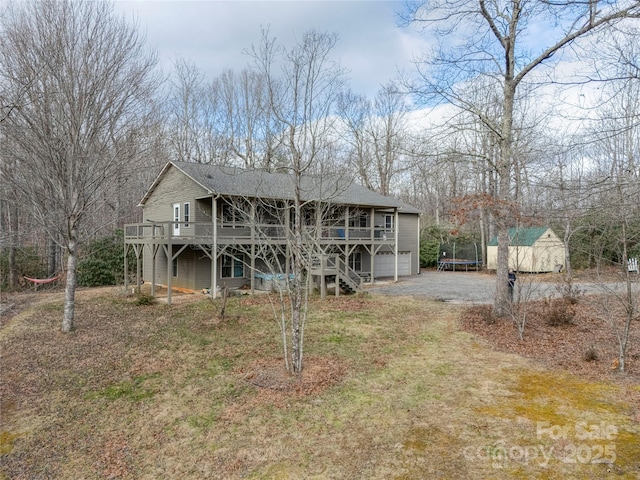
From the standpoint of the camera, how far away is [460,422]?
475 centimetres

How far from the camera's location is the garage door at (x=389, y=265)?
23.0m

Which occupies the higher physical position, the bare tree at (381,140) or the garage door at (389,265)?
the bare tree at (381,140)

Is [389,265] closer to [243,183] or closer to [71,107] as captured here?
[243,183]

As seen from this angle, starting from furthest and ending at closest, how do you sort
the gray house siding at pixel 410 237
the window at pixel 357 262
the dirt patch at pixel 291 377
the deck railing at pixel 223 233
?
the gray house siding at pixel 410 237, the window at pixel 357 262, the deck railing at pixel 223 233, the dirt patch at pixel 291 377

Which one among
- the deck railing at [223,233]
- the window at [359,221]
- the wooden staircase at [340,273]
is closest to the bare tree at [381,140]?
the window at [359,221]

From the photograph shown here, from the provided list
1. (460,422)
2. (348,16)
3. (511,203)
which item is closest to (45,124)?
(348,16)

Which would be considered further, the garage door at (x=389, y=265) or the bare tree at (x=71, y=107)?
the garage door at (x=389, y=265)

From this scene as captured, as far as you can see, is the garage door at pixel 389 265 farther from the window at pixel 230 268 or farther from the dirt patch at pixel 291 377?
the dirt patch at pixel 291 377

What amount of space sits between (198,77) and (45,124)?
21.5 m

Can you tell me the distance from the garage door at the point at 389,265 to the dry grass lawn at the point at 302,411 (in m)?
14.0

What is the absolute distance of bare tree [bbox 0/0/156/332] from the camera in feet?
23.3

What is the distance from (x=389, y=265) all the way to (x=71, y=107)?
18.8 meters

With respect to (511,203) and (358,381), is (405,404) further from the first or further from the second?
(511,203)

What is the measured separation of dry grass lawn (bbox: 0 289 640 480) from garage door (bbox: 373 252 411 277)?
46.1 ft
